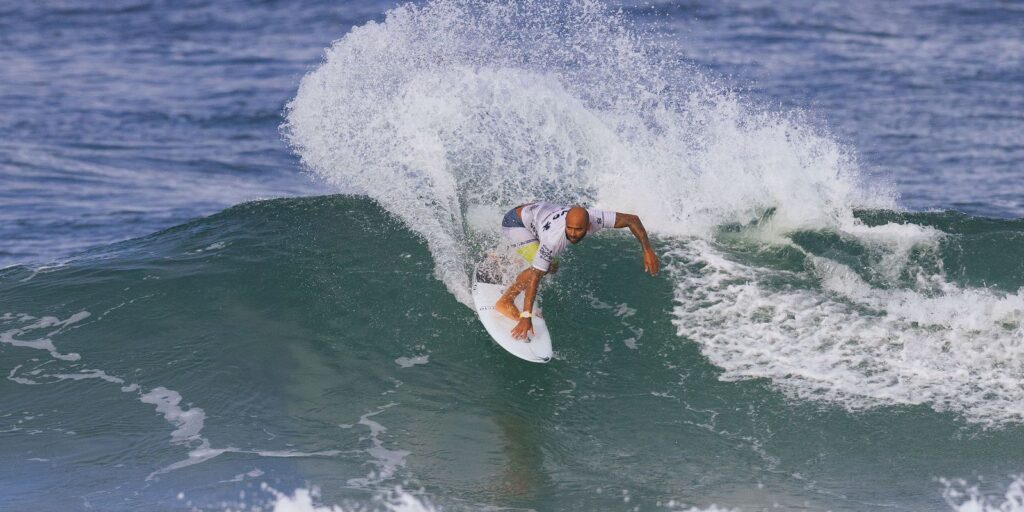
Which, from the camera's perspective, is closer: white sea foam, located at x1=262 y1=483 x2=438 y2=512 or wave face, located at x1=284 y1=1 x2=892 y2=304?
white sea foam, located at x1=262 y1=483 x2=438 y2=512

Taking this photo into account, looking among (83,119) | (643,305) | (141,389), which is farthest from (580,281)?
(83,119)

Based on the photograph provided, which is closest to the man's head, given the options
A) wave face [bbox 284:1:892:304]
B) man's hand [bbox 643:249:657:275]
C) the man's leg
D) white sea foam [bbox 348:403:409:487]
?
man's hand [bbox 643:249:657:275]

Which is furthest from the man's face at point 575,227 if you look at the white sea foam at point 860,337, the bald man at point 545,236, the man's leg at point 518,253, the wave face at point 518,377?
the white sea foam at point 860,337

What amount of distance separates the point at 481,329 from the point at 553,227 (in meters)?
1.52

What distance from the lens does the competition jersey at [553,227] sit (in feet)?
28.0

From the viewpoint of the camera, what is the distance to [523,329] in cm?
877

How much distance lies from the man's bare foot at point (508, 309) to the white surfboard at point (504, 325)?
4 centimetres

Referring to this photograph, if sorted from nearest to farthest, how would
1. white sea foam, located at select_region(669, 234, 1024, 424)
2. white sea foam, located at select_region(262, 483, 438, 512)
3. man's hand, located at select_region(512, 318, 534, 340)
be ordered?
white sea foam, located at select_region(262, 483, 438, 512)
white sea foam, located at select_region(669, 234, 1024, 424)
man's hand, located at select_region(512, 318, 534, 340)

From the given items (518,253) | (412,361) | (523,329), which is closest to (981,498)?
(523,329)

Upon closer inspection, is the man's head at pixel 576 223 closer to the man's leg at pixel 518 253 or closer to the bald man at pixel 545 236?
the bald man at pixel 545 236

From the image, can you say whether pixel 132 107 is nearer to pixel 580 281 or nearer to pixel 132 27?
pixel 132 27

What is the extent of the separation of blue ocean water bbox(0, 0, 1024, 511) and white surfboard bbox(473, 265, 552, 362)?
0.92 ft

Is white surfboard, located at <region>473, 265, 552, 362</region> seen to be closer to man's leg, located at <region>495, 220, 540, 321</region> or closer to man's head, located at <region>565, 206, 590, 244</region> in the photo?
man's leg, located at <region>495, 220, 540, 321</region>

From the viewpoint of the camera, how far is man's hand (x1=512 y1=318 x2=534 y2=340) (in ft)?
28.6
